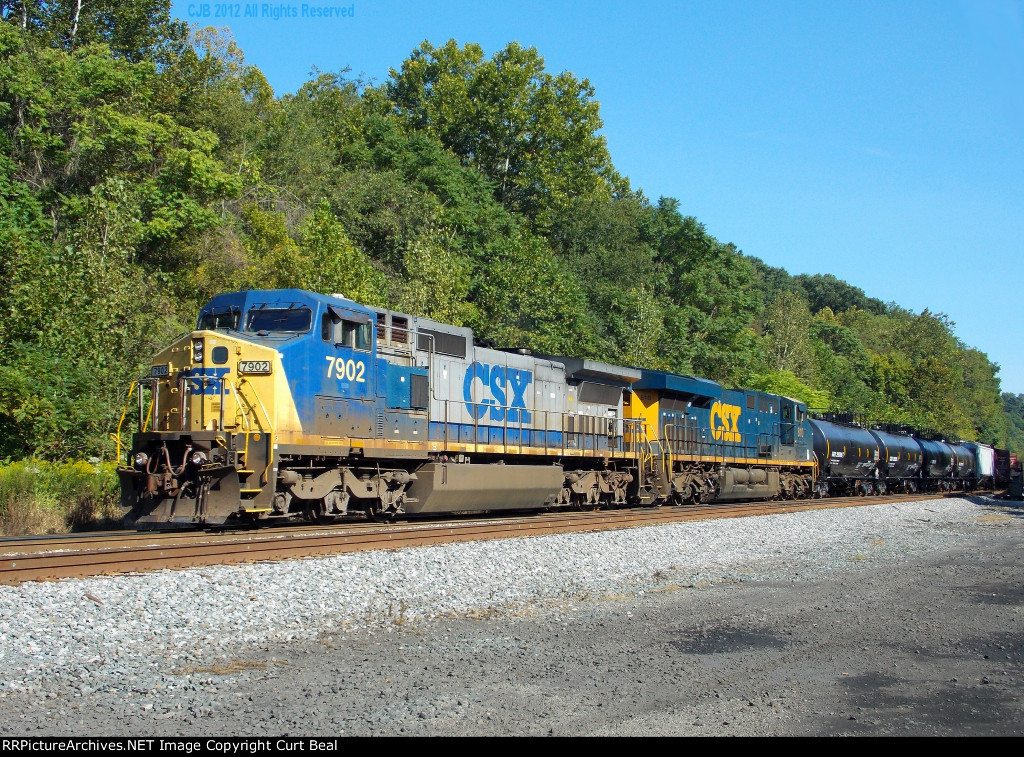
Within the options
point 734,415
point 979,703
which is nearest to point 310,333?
point 979,703

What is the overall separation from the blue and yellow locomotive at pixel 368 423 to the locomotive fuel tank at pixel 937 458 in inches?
895

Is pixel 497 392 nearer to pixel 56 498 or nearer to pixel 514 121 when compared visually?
pixel 56 498

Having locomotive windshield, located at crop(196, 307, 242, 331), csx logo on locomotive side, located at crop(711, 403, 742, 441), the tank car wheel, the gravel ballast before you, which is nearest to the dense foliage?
locomotive windshield, located at crop(196, 307, 242, 331)

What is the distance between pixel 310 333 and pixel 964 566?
10471 mm

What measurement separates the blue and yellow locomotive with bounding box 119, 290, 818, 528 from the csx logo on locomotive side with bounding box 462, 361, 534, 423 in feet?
0.13

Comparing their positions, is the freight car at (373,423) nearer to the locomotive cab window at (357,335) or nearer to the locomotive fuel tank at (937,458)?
the locomotive cab window at (357,335)

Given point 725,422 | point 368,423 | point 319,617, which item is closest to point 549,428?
point 368,423

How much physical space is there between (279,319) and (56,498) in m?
5.58

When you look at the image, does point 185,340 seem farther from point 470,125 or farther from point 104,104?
point 470,125

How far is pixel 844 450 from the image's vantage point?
33156 millimetres

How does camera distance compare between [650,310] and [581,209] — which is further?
[581,209]

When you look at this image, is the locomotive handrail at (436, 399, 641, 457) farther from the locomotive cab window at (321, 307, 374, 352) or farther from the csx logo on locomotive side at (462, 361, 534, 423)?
the locomotive cab window at (321, 307, 374, 352)

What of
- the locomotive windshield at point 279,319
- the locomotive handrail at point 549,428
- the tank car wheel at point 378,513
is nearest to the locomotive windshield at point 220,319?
the locomotive windshield at point 279,319

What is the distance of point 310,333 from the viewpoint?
44.5ft
